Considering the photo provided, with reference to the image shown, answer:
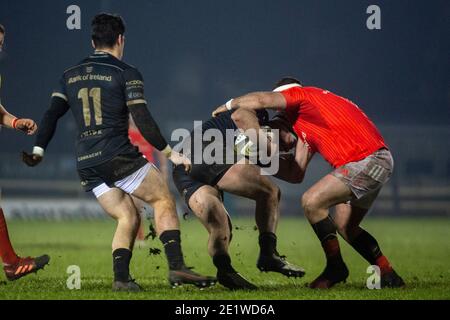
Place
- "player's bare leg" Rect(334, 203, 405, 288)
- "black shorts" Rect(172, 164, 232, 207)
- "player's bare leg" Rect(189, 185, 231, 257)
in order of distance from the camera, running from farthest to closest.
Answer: "black shorts" Rect(172, 164, 232, 207)
"player's bare leg" Rect(189, 185, 231, 257)
"player's bare leg" Rect(334, 203, 405, 288)

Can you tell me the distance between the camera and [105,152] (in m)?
7.76

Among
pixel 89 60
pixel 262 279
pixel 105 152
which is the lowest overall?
pixel 262 279

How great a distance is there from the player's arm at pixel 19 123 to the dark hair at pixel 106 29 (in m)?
1.49

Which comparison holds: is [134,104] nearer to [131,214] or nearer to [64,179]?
[131,214]

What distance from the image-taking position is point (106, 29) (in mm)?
7852

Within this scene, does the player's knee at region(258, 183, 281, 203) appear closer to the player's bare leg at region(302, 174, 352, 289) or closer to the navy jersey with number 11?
the player's bare leg at region(302, 174, 352, 289)

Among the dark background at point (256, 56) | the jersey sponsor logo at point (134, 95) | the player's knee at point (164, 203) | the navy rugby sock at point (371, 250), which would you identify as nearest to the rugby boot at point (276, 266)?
the navy rugby sock at point (371, 250)

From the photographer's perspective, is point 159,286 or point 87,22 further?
point 87,22

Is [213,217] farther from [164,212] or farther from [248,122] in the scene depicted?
[248,122]

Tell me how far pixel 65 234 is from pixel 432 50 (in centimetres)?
2379

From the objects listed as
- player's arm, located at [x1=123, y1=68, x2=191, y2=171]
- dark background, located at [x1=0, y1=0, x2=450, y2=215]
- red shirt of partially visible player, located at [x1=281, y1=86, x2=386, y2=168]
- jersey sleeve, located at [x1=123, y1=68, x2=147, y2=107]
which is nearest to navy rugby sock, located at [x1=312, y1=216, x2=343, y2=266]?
red shirt of partially visible player, located at [x1=281, y1=86, x2=386, y2=168]

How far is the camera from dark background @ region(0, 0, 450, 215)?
3284cm

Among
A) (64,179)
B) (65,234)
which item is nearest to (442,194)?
(64,179)

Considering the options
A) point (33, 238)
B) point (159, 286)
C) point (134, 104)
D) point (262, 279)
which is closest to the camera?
point (134, 104)
